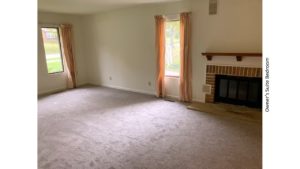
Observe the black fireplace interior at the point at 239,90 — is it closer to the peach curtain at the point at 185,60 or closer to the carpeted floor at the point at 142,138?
the peach curtain at the point at 185,60

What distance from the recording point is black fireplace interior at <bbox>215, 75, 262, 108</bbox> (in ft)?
14.4

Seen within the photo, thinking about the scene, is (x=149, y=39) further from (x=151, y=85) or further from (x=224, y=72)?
(x=224, y=72)

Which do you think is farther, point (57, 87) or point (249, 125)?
point (57, 87)

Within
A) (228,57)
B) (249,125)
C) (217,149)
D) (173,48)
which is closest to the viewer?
(217,149)

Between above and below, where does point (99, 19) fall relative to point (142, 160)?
above

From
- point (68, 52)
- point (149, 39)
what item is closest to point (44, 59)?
point (68, 52)

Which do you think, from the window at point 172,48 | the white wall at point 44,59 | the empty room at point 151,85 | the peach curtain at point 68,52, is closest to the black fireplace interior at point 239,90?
the empty room at point 151,85

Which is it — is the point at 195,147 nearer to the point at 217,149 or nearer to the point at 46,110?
the point at 217,149

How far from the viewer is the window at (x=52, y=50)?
6.41 m

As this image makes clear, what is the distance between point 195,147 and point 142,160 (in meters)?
0.78

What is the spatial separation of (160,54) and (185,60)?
70cm

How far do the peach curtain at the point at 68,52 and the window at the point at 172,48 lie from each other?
3145 millimetres

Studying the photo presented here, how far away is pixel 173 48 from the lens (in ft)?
17.6
